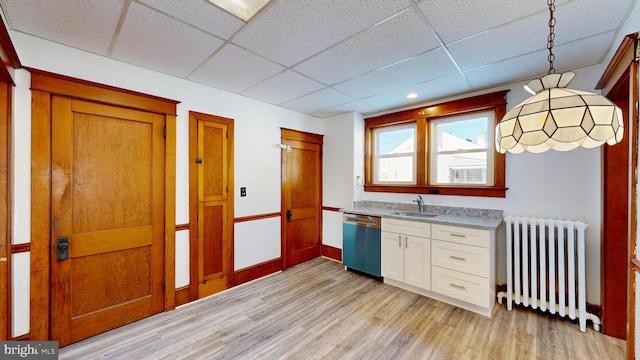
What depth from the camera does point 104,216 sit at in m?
2.21

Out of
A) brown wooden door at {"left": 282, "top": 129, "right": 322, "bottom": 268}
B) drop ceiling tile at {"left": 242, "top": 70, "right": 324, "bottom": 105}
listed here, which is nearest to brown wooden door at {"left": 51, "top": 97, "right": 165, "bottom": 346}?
drop ceiling tile at {"left": 242, "top": 70, "right": 324, "bottom": 105}

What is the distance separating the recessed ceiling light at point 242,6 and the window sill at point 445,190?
2844 mm

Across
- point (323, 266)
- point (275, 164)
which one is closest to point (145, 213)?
point (275, 164)

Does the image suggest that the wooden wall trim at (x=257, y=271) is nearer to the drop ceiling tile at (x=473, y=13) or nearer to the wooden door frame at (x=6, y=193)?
the wooden door frame at (x=6, y=193)

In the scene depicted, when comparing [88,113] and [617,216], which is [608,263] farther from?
[88,113]

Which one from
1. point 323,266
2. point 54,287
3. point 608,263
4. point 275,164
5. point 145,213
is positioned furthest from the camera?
point 323,266

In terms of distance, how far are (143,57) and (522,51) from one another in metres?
3.28

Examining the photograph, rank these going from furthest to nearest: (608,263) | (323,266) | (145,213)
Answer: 1. (323,266)
2. (145,213)
3. (608,263)

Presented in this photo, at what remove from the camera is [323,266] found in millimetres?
3820

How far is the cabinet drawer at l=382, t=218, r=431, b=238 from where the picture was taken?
2.84 meters


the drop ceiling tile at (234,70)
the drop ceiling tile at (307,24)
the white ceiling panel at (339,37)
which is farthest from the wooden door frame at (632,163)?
the drop ceiling tile at (234,70)

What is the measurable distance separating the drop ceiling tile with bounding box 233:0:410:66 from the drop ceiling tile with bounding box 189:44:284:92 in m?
0.16

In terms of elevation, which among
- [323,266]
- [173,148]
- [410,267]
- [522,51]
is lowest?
[323,266]

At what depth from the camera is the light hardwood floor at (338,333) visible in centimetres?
194
